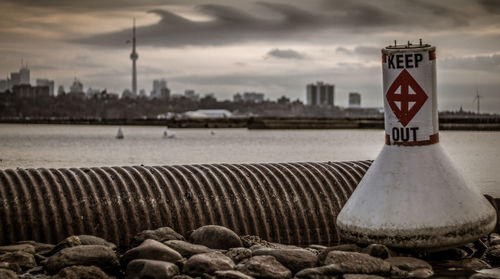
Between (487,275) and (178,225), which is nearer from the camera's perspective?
(487,275)

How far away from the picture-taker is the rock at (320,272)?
6.98 metres

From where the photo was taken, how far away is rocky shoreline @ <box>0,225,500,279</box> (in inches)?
276

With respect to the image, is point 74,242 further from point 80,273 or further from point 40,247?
point 80,273

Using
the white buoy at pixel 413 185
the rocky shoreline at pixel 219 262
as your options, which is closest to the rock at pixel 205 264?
the rocky shoreline at pixel 219 262

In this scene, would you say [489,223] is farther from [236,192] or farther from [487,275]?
[236,192]

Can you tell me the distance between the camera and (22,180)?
938 centimetres

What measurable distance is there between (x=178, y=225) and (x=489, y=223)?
3.43 m

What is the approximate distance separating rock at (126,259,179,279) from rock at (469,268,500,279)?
2.65 m

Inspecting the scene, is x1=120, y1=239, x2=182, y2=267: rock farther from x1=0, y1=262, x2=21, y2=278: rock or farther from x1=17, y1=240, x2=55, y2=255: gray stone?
x1=17, y1=240, x2=55, y2=255: gray stone

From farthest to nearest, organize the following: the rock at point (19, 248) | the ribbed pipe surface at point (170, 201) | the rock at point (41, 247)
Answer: the ribbed pipe surface at point (170, 201) < the rock at point (41, 247) < the rock at point (19, 248)

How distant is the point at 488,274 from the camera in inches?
288

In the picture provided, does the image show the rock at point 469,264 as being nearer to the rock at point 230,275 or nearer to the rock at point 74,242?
the rock at point 230,275

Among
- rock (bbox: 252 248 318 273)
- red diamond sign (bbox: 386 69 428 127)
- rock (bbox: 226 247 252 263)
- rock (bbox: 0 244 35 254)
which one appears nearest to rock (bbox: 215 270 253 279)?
rock (bbox: 252 248 318 273)

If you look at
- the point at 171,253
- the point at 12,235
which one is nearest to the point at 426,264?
the point at 171,253
